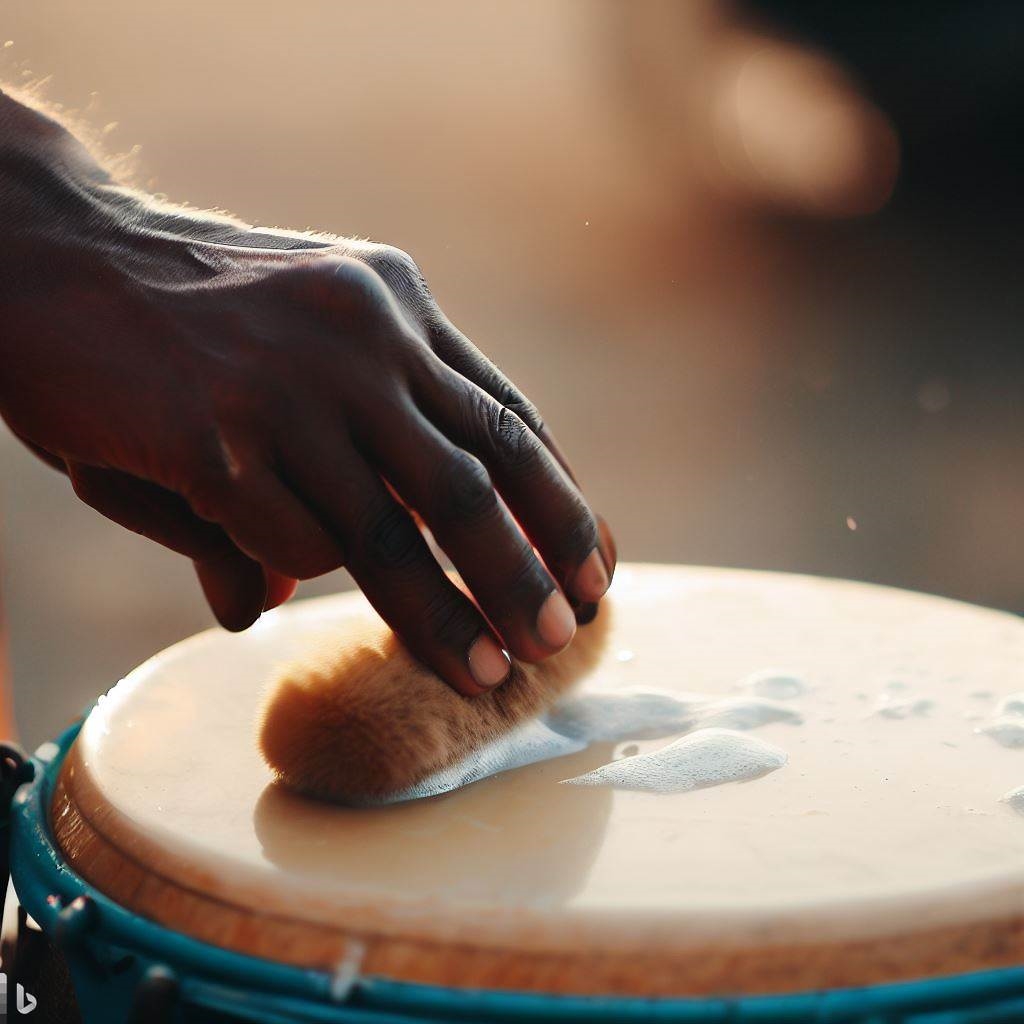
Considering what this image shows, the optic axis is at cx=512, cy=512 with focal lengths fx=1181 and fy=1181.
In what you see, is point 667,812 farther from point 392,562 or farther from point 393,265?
point 393,265

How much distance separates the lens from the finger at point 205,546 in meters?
0.89

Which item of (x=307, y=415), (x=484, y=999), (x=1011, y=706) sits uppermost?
(x=307, y=415)

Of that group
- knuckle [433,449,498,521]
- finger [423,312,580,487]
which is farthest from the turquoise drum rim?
finger [423,312,580,487]

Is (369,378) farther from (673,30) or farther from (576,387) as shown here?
(673,30)

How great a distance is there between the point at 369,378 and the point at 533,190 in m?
6.79

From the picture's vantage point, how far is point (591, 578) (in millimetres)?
816

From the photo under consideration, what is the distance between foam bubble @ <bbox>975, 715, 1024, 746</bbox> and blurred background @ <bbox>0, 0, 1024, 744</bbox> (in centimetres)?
92

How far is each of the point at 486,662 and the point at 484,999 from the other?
0.23 m

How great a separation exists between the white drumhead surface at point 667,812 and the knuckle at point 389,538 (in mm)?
161

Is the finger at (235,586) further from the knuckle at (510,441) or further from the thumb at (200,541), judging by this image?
the knuckle at (510,441)

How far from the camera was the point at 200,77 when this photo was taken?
816 cm

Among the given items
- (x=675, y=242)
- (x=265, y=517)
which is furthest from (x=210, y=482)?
(x=675, y=242)

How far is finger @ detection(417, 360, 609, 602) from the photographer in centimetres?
76

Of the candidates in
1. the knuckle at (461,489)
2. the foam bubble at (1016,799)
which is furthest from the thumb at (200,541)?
the foam bubble at (1016,799)
